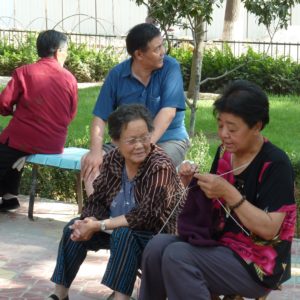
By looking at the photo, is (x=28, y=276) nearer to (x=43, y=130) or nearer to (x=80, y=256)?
(x=80, y=256)

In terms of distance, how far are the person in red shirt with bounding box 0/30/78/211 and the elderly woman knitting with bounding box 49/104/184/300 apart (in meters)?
2.24

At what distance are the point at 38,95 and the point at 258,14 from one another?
2.54 meters

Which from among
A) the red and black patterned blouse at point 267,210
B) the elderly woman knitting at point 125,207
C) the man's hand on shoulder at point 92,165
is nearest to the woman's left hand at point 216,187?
the red and black patterned blouse at point 267,210

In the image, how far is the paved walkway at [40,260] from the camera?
16.5ft

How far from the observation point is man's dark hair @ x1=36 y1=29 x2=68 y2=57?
21.2 ft

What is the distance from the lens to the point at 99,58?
17.0 m

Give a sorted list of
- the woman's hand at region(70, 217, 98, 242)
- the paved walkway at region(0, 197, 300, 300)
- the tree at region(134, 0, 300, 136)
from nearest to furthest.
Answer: the woman's hand at region(70, 217, 98, 242) < the paved walkway at region(0, 197, 300, 300) < the tree at region(134, 0, 300, 136)

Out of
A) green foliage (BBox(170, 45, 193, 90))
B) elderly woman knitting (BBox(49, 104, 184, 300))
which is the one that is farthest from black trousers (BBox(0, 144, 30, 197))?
green foliage (BBox(170, 45, 193, 90))

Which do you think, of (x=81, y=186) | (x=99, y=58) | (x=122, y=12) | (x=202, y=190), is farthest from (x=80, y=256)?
(x=122, y=12)

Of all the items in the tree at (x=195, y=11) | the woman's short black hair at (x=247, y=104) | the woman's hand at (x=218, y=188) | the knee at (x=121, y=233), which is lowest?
the knee at (x=121, y=233)

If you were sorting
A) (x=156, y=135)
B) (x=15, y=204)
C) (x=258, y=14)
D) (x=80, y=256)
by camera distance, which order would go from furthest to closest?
(x=258, y=14) → (x=15, y=204) → (x=156, y=135) → (x=80, y=256)

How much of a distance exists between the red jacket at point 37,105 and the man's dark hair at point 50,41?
81mm

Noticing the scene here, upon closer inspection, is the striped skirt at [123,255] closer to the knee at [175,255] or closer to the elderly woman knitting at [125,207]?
the elderly woman knitting at [125,207]

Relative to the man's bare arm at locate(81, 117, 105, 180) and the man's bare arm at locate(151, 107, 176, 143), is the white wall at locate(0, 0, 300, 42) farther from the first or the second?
the man's bare arm at locate(151, 107, 176, 143)
